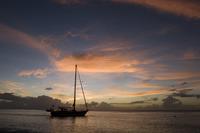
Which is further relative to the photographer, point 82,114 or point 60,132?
point 82,114

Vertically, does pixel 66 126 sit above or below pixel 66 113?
below

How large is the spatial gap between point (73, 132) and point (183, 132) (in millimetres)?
32014

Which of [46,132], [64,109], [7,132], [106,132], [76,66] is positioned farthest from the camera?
[64,109]

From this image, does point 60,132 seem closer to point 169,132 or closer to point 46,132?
point 46,132

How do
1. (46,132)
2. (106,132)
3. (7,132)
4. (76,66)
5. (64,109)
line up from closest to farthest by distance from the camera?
(7,132)
(46,132)
(106,132)
(76,66)
(64,109)

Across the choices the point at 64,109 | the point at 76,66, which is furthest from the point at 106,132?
the point at 64,109

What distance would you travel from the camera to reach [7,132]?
5944cm

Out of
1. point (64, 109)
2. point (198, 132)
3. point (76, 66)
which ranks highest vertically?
point (76, 66)

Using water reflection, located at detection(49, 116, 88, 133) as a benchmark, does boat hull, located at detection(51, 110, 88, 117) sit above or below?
above

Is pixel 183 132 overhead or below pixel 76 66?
below

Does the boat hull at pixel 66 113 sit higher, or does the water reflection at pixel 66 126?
the boat hull at pixel 66 113

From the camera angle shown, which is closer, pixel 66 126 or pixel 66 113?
pixel 66 126

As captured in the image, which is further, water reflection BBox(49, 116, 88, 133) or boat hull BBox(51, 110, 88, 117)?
boat hull BBox(51, 110, 88, 117)

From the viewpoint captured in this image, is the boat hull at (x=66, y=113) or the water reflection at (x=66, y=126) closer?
the water reflection at (x=66, y=126)
